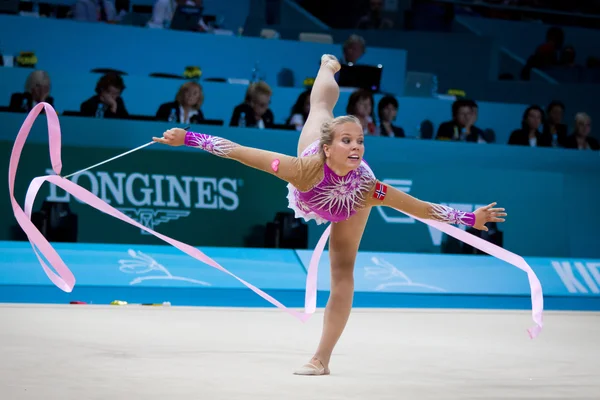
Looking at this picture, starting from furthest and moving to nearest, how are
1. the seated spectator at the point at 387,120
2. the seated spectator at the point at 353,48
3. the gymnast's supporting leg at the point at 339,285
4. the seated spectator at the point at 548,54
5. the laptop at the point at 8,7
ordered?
the seated spectator at the point at 548,54 < the seated spectator at the point at 353,48 < the laptop at the point at 8,7 < the seated spectator at the point at 387,120 < the gymnast's supporting leg at the point at 339,285

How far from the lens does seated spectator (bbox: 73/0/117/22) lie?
10.3 m

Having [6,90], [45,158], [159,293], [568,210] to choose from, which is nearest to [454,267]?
[568,210]

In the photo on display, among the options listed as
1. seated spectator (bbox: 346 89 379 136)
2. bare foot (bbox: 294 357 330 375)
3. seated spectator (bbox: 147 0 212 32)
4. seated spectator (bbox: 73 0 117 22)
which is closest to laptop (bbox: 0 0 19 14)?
seated spectator (bbox: 73 0 117 22)

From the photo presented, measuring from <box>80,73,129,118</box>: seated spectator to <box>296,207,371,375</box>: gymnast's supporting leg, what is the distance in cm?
397

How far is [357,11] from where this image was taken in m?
13.6

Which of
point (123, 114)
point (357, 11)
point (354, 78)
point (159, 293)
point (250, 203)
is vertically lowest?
point (159, 293)

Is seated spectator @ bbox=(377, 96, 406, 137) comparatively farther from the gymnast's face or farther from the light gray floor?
the gymnast's face

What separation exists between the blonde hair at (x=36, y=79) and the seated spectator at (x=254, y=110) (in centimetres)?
163

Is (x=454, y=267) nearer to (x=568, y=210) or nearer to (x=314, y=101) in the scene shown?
(x=568, y=210)

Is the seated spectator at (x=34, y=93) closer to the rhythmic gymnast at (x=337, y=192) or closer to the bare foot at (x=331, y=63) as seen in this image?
the bare foot at (x=331, y=63)

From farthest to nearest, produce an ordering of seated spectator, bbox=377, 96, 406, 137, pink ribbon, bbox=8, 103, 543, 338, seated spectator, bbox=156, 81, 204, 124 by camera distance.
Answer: seated spectator, bbox=377, 96, 406, 137, seated spectator, bbox=156, 81, 204, 124, pink ribbon, bbox=8, 103, 543, 338

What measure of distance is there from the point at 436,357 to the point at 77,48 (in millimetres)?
6388

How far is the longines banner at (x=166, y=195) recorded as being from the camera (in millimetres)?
7258

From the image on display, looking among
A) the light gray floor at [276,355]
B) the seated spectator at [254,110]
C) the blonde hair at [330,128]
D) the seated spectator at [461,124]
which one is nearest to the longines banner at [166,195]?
the seated spectator at [254,110]
